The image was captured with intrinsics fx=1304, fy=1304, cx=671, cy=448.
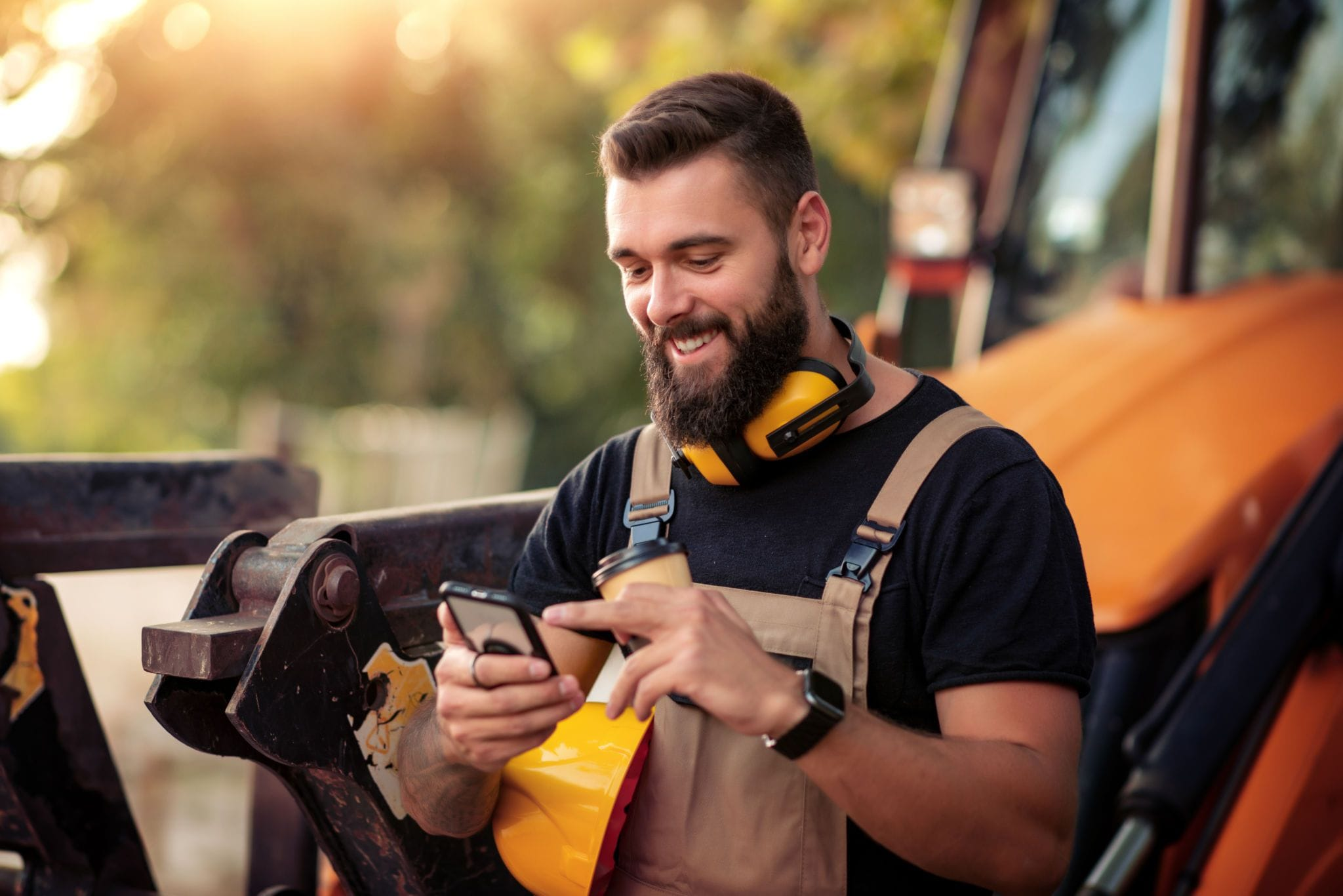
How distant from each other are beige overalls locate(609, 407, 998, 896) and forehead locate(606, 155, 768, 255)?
0.46 metres

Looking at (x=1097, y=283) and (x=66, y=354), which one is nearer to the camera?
(x=1097, y=283)

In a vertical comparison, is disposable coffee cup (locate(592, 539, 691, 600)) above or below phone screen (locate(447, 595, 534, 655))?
above

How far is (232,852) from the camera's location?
18.3 ft

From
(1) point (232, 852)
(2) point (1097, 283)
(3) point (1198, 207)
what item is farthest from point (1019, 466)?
(1) point (232, 852)

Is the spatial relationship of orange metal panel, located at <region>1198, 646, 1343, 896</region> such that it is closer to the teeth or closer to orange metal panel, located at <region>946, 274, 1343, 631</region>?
orange metal panel, located at <region>946, 274, 1343, 631</region>

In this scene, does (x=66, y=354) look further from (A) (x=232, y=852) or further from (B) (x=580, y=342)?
(A) (x=232, y=852)

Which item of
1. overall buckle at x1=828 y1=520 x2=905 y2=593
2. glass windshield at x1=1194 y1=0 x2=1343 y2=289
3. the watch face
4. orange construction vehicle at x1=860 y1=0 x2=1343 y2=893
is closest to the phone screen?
the watch face

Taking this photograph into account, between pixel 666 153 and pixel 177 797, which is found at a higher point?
pixel 666 153

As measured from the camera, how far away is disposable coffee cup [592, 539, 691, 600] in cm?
176

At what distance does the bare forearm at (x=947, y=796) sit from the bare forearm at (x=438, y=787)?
0.58 meters

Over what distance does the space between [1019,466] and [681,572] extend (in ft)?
1.88

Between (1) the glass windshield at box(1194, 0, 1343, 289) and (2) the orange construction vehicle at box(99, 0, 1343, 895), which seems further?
(1) the glass windshield at box(1194, 0, 1343, 289)

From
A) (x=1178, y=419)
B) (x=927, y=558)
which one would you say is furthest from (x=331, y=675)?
(x=1178, y=419)

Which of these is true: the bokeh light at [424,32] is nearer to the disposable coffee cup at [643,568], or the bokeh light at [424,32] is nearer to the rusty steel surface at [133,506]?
the rusty steel surface at [133,506]
